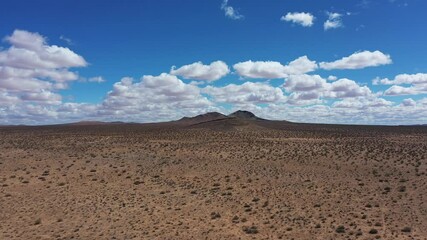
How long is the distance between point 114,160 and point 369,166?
70.4 feet

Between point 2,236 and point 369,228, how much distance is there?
16.2 m

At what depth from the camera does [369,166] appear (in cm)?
3059

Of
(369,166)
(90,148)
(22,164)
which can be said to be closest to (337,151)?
(369,166)

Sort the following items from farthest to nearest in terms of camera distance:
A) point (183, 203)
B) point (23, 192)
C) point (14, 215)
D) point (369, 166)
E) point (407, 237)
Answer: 1. point (369, 166)
2. point (23, 192)
3. point (183, 203)
4. point (14, 215)
5. point (407, 237)

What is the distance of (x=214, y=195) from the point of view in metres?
23.6

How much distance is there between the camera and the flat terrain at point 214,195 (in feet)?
58.1

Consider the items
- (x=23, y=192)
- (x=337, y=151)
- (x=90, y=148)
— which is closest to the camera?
(x=23, y=192)

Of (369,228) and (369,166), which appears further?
(369,166)

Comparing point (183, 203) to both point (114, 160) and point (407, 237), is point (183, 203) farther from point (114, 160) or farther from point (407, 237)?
point (114, 160)

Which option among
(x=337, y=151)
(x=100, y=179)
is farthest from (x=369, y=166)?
(x=100, y=179)

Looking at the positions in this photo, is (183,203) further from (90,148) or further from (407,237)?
(90,148)

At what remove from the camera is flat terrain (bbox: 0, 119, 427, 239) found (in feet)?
58.1

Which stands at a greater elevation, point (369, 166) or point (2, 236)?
point (369, 166)

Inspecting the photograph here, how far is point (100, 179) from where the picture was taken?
28.2 m
